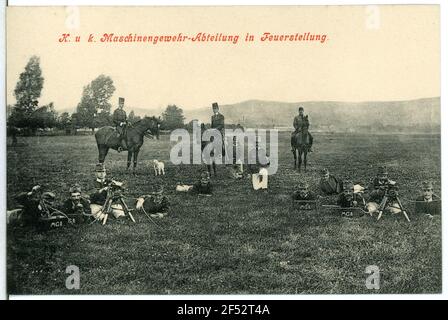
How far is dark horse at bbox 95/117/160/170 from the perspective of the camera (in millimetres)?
7621

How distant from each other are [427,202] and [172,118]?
4424 millimetres

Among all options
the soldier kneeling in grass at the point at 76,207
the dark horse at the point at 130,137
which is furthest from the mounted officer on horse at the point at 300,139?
the soldier kneeling in grass at the point at 76,207

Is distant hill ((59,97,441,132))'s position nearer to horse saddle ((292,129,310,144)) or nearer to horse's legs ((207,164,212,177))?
horse saddle ((292,129,310,144))

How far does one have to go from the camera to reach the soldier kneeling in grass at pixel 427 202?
7.50 metres

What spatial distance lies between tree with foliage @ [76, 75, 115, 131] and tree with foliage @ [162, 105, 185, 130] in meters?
0.93

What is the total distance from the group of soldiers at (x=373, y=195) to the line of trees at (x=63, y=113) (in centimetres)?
249

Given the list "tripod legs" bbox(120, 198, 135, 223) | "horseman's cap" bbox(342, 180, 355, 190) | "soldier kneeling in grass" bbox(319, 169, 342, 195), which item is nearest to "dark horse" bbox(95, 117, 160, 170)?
"tripod legs" bbox(120, 198, 135, 223)

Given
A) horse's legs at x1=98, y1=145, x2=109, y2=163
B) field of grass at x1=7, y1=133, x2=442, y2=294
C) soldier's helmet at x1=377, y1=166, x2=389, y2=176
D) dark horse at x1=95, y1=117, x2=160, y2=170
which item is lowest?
field of grass at x1=7, y1=133, x2=442, y2=294

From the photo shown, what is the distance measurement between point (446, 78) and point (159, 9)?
188 inches

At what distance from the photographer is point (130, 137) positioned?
7.74 meters

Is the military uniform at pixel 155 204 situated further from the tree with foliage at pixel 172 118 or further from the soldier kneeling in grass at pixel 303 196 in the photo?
the soldier kneeling in grass at pixel 303 196

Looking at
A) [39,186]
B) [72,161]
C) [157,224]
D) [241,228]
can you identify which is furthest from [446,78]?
[39,186]

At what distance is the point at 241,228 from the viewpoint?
7434 millimetres
